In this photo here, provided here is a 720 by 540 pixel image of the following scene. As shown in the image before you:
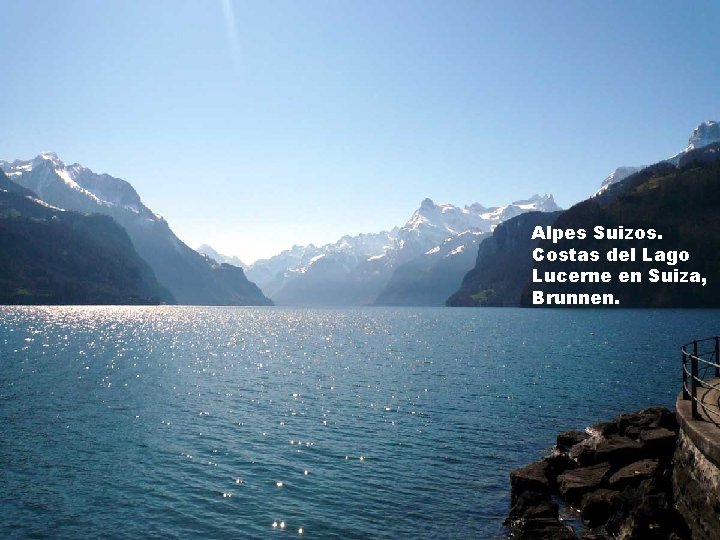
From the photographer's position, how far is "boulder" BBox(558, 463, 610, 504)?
2581 centimetres

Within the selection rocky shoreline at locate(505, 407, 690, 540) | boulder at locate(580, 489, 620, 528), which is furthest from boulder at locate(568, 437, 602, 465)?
boulder at locate(580, 489, 620, 528)

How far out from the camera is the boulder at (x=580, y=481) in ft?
84.7

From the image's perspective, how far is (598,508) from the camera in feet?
76.5

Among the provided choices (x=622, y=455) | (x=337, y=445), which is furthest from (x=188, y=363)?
(x=622, y=455)

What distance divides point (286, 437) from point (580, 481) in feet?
66.9

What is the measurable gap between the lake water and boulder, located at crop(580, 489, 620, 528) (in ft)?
13.1

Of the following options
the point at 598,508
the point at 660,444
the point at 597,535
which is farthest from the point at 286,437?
the point at 660,444

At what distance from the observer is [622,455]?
2772 cm

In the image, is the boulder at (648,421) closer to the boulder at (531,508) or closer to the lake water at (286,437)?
the lake water at (286,437)

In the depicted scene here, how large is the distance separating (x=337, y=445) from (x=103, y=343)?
301 ft

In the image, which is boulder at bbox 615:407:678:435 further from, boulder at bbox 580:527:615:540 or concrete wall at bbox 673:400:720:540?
boulder at bbox 580:527:615:540

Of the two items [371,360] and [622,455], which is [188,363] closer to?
[371,360]

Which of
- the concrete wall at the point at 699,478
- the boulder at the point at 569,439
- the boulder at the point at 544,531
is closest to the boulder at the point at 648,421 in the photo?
the boulder at the point at 569,439

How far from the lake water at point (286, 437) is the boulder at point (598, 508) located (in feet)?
13.1
